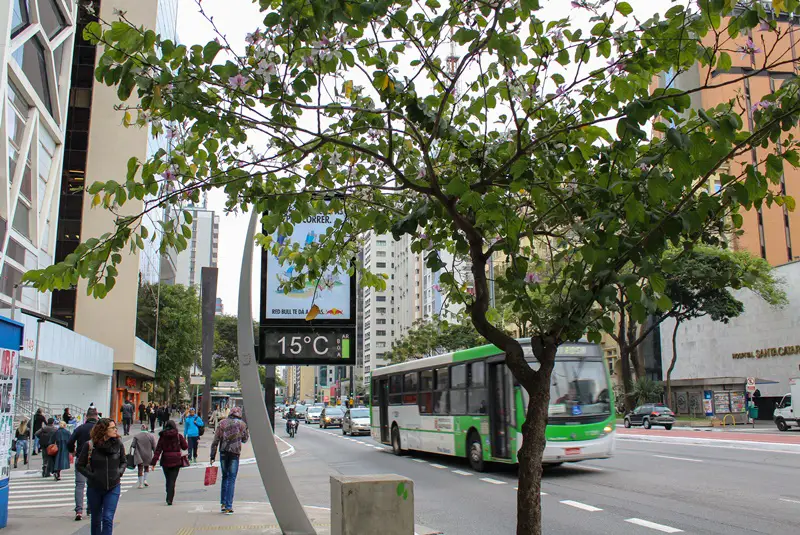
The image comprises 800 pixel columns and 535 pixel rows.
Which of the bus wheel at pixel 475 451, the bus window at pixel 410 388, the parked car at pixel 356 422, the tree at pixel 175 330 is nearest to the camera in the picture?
the bus wheel at pixel 475 451

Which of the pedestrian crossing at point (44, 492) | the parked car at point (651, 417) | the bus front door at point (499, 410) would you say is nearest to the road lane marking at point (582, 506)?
the bus front door at point (499, 410)

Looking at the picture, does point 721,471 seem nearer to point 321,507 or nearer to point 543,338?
point 321,507

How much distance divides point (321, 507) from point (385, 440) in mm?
12712

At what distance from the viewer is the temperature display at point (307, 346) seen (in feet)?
41.0

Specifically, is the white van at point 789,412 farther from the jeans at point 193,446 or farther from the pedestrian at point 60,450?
the pedestrian at point 60,450

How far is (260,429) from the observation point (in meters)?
→ 9.73

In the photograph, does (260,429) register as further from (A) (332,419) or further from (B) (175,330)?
(B) (175,330)

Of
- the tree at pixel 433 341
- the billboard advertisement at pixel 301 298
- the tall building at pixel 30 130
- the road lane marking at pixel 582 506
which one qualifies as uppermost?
the tall building at pixel 30 130

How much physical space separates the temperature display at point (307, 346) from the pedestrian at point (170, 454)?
203 cm

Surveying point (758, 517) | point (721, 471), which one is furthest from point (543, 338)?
point (721, 471)

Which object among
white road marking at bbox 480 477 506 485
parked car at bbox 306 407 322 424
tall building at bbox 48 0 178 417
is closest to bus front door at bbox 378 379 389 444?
white road marking at bbox 480 477 506 485

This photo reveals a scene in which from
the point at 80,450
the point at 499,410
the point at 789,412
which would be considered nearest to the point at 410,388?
the point at 499,410

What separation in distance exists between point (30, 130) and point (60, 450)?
18.8 meters

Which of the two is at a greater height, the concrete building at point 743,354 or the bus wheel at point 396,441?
the concrete building at point 743,354
